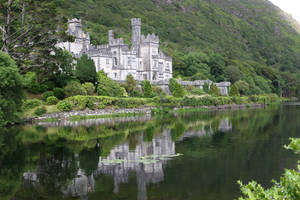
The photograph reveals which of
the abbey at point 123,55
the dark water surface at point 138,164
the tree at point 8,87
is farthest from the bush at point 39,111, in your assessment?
the abbey at point 123,55

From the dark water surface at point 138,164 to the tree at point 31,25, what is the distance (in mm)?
11633

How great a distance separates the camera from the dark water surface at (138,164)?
1365cm

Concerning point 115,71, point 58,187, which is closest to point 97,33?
point 115,71

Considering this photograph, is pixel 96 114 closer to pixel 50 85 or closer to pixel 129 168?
pixel 50 85

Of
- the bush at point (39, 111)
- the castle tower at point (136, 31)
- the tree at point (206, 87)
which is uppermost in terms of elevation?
the castle tower at point (136, 31)

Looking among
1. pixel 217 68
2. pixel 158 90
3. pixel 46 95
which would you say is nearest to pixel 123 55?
pixel 158 90

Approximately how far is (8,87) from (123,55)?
1601 inches

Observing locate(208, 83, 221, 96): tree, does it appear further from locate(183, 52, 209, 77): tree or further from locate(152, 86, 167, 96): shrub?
locate(183, 52, 209, 77): tree

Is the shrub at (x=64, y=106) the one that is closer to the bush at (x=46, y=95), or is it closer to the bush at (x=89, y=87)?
the bush at (x=46, y=95)

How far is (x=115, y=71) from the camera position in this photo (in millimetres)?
69375

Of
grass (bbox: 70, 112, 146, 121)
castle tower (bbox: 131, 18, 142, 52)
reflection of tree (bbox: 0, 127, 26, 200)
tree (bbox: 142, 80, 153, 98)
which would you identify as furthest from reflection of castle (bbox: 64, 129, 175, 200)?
castle tower (bbox: 131, 18, 142, 52)

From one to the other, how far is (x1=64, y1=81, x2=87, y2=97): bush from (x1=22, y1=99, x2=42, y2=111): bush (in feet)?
16.5

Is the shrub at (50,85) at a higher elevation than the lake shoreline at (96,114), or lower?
higher

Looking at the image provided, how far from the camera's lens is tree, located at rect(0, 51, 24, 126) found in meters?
30.5
